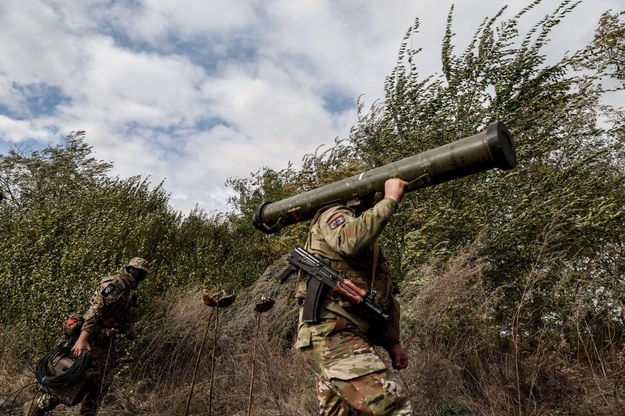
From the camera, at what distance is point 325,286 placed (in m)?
2.45

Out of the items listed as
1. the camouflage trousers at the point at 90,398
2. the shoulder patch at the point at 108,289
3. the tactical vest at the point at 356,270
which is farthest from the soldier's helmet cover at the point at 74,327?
the tactical vest at the point at 356,270

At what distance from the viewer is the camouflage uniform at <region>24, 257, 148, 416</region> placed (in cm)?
469

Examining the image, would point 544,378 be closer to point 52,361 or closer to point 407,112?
point 52,361

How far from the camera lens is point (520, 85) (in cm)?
734

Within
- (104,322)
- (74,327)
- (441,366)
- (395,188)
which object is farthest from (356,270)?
(74,327)

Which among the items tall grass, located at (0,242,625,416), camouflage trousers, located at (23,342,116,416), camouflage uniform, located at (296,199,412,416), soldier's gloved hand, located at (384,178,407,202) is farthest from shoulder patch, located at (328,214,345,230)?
camouflage trousers, located at (23,342,116,416)

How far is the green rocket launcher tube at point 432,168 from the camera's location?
7.79ft

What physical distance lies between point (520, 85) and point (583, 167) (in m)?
1.76

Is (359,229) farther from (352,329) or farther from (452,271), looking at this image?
(452,271)

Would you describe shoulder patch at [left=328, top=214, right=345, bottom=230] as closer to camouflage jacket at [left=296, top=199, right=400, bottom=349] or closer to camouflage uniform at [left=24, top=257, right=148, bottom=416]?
camouflage jacket at [left=296, top=199, right=400, bottom=349]

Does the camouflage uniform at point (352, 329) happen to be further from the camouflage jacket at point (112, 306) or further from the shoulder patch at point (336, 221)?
the camouflage jacket at point (112, 306)

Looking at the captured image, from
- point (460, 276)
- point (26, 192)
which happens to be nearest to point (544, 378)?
point (460, 276)

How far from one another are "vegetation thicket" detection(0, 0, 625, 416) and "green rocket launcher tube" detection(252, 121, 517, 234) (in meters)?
1.40

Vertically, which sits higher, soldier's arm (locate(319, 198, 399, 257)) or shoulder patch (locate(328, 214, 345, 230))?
shoulder patch (locate(328, 214, 345, 230))
